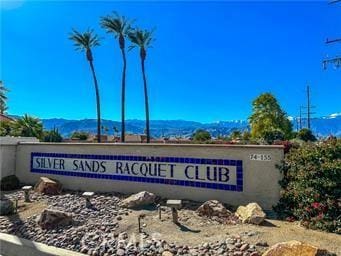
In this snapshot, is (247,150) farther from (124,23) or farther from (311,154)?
(124,23)

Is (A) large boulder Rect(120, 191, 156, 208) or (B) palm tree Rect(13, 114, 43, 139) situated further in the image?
(B) palm tree Rect(13, 114, 43, 139)

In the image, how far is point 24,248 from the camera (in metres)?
7.46

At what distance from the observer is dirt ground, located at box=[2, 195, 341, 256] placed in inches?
266

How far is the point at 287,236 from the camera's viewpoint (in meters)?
6.91

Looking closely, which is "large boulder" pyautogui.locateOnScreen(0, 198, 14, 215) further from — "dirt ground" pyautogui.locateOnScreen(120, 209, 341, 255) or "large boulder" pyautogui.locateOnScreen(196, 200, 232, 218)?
"large boulder" pyautogui.locateOnScreen(196, 200, 232, 218)

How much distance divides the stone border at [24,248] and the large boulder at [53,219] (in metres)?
0.62

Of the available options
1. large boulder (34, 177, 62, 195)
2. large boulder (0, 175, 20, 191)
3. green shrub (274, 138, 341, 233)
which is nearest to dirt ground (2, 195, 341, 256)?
green shrub (274, 138, 341, 233)

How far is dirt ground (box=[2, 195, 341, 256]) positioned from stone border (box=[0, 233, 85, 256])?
1.37 metres

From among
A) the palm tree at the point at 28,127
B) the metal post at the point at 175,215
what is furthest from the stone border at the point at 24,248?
the palm tree at the point at 28,127

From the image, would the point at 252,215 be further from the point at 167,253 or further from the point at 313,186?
the point at 167,253

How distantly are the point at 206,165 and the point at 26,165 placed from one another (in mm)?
7587

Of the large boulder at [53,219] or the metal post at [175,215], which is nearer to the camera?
the metal post at [175,215]

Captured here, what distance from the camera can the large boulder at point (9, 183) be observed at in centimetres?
1323

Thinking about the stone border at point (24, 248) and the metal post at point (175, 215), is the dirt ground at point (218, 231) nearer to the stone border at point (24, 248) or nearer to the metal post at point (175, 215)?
the metal post at point (175, 215)
